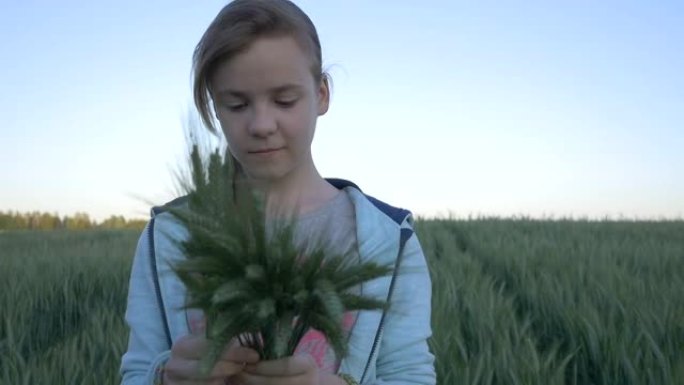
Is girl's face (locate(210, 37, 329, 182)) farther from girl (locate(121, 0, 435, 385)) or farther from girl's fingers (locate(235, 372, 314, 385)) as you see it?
girl's fingers (locate(235, 372, 314, 385))

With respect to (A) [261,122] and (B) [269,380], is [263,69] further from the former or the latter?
(B) [269,380]

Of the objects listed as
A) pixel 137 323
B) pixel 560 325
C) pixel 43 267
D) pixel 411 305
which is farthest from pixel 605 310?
pixel 43 267

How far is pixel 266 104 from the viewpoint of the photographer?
1131mm

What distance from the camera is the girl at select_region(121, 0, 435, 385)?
1.14m

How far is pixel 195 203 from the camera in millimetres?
788

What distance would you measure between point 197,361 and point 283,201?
36 cm

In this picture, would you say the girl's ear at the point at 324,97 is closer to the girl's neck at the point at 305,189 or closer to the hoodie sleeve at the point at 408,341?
the girl's neck at the point at 305,189

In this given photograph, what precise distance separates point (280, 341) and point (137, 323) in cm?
62

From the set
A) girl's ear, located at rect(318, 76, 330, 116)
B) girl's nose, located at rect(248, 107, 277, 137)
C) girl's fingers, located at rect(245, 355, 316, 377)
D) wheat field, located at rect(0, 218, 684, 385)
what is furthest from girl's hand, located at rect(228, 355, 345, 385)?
wheat field, located at rect(0, 218, 684, 385)

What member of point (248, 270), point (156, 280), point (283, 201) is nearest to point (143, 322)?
point (156, 280)

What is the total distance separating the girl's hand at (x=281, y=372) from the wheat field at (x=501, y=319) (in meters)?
1.09

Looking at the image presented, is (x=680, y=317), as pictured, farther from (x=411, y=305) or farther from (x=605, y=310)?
(x=411, y=305)

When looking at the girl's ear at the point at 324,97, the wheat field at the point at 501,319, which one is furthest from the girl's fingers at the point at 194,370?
the wheat field at the point at 501,319

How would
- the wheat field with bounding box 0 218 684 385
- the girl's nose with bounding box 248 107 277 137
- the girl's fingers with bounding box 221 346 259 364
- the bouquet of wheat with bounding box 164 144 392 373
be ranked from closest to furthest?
the bouquet of wheat with bounding box 164 144 392 373, the girl's fingers with bounding box 221 346 259 364, the girl's nose with bounding box 248 107 277 137, the wheat field with bounding box 0 218 684 385
